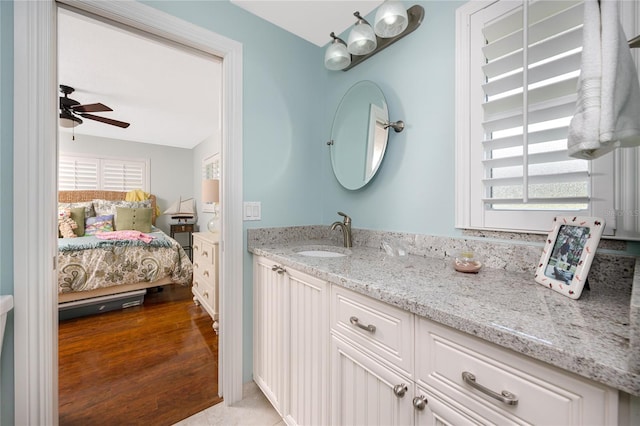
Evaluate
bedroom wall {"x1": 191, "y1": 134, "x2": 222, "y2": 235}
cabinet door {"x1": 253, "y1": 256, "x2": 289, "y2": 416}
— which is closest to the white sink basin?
cabinet door {"x1": 253, "y1": 256, "x2": 289, "y2": 416}

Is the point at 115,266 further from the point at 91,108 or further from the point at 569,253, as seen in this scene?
the point at 569,253

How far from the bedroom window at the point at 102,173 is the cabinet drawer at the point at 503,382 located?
5926 mm

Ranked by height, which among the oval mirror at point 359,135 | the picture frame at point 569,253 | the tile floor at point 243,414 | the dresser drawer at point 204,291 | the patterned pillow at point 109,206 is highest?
the oval mirror at point 359,135

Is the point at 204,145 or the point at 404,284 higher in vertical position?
the point at 204,145

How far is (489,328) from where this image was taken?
1.80 feet

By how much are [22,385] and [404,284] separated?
155cm

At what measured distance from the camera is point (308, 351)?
3.69ft

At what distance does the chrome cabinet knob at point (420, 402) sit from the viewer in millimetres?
698

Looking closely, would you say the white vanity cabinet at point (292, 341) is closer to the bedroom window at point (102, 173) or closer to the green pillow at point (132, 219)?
the green pillow at point (132, 219)

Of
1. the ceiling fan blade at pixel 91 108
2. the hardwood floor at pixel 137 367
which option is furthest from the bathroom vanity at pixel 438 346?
the ceiling fan blade at pixel 91 108

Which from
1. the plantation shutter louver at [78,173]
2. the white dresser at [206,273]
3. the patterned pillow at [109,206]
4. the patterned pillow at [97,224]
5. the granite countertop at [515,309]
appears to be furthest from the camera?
the plantation shutter louver at [78,173]

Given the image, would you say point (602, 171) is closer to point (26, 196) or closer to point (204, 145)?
point (26, 196)

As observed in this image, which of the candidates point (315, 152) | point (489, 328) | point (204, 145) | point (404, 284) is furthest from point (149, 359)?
point (204, 145)

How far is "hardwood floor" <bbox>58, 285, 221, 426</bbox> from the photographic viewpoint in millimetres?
1479
